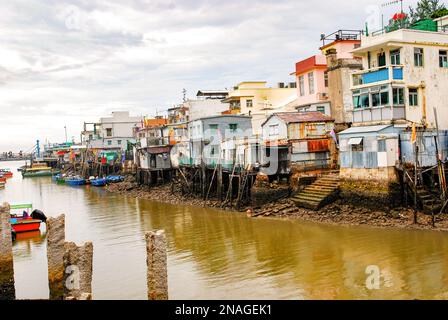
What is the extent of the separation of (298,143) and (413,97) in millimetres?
7931

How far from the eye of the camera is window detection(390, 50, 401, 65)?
90.5 ft

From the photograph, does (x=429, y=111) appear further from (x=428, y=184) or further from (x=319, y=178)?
(x=319, y=178)

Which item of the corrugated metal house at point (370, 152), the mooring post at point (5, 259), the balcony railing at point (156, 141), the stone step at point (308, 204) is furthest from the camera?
the balcony railing at point (156, 141)

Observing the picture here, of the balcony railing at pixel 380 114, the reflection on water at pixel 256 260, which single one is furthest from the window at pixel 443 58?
the reflection on water at pixel 256 260

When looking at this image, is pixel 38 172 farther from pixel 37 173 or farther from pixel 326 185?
pixel 326 185

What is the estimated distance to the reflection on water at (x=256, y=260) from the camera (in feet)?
50.2

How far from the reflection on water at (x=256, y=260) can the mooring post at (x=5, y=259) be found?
1339mm

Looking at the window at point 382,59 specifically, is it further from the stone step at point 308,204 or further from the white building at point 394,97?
the stone step at point 308,204

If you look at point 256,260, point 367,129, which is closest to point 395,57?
point 367,129

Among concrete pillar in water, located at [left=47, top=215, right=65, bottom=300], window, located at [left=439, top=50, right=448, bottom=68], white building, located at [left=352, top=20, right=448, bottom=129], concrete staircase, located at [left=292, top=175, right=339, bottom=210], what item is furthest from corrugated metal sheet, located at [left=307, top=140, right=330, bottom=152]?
concrete pillar in water, located at [left=47, top=215, right=65, bottom=300]

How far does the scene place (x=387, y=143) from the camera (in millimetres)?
24703

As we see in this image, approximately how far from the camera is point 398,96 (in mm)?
26703

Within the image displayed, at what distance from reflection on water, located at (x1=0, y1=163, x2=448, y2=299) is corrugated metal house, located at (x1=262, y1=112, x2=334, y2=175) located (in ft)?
16.0

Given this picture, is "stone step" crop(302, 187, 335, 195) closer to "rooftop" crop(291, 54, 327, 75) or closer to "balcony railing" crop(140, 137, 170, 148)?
"rooftop" crop(291, 54, 327, 75)
